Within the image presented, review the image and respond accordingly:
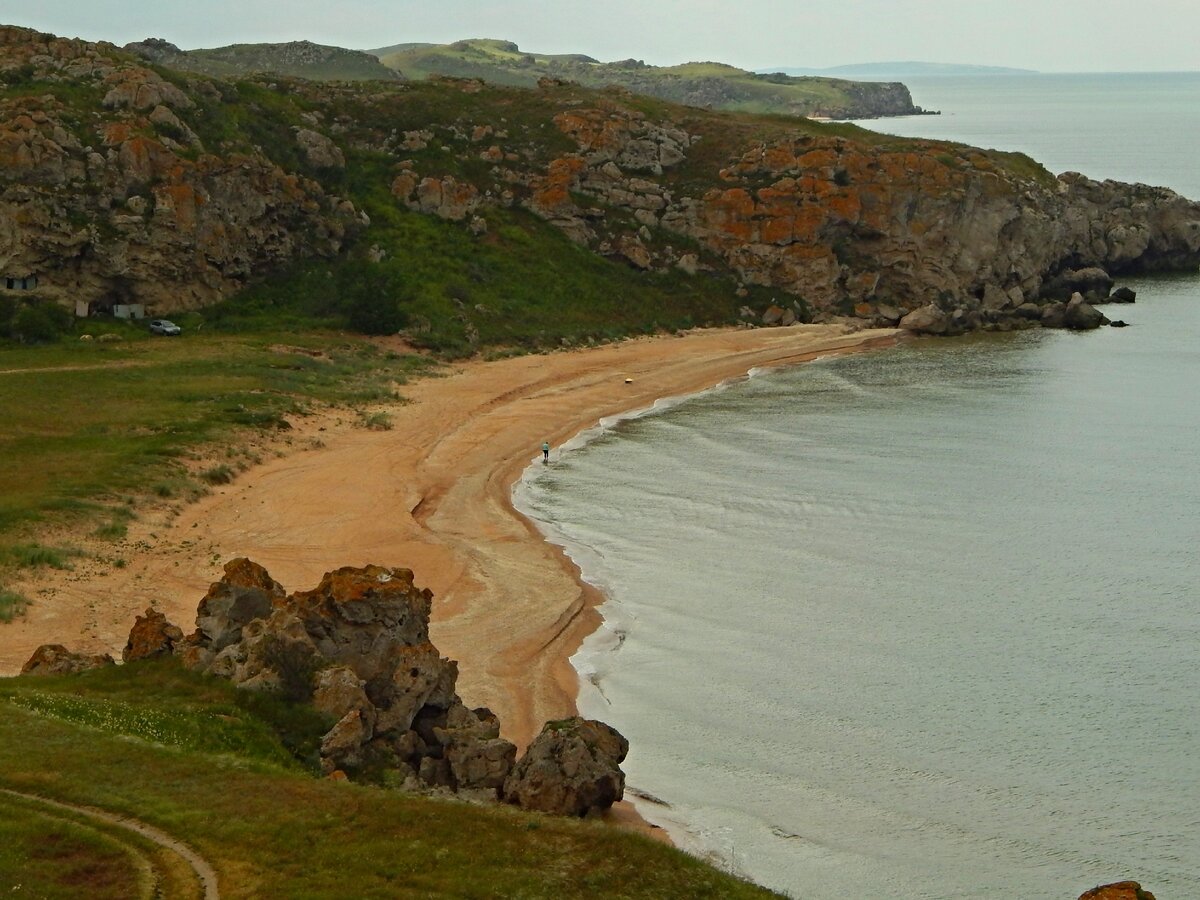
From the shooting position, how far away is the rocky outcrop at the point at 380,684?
2697 cm

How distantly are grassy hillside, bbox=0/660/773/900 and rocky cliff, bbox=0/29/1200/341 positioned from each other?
5572 cm

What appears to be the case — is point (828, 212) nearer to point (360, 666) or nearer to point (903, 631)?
point (903, 631)

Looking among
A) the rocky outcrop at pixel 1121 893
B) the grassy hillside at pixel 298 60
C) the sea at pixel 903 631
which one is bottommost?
the sea at pixel 903 631

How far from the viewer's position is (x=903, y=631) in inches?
1596

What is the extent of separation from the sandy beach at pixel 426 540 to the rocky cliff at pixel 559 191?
1734 cm

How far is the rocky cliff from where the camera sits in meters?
78.9

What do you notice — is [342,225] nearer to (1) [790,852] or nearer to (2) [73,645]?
(2) [73,645]

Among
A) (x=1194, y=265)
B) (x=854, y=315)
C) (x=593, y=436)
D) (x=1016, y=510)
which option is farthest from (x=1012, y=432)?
(x=1194, y=265)

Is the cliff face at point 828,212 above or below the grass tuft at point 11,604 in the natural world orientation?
above

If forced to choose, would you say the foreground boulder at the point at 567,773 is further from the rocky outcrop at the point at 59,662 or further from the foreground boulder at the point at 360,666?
the rocky outcrop at the point at 59,662

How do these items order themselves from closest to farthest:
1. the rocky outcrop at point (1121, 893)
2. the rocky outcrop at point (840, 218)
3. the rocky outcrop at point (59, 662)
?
the rocky outcrop at point (1121, 893) → the rocky outcrop at point (59, 662) → the rocky outcrop at point (840, 218)

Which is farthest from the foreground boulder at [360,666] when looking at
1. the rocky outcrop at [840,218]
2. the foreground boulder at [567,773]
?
the rocky outcrop at [840,218]

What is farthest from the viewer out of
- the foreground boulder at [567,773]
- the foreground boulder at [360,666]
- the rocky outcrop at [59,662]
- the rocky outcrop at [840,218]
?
the rocky outcrop at [840,218]

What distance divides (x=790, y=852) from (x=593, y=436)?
130 feet
